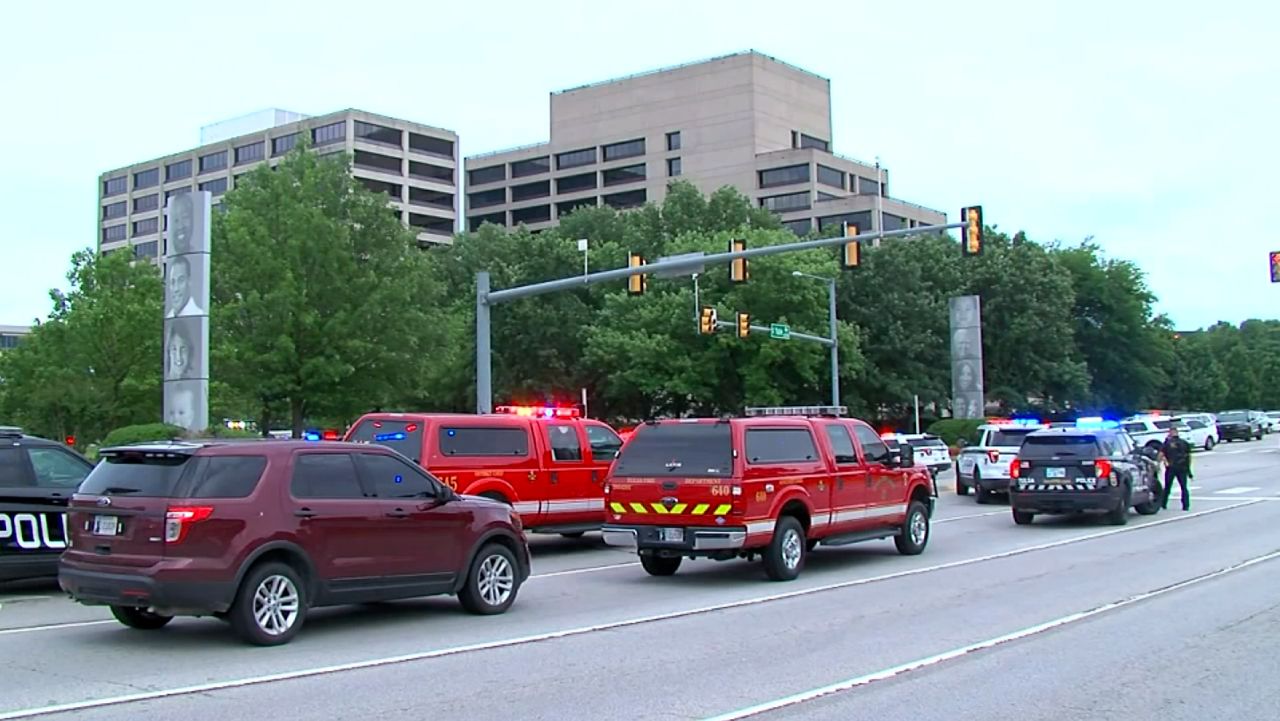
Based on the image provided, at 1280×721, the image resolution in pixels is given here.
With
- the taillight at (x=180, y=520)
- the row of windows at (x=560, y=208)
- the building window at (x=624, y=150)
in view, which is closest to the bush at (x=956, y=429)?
the taillight at (x=180, y=520)

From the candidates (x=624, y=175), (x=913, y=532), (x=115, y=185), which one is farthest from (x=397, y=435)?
(x=115, y=185)

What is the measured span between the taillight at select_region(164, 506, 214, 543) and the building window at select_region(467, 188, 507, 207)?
124195 mm

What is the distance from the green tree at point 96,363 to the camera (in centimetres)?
3772

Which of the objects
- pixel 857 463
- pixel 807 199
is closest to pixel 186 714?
pixel 857 463

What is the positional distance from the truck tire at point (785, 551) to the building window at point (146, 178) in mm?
135772

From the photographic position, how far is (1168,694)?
8328 millimetres

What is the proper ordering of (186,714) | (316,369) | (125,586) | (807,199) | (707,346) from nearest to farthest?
(186,714) < (125,586) < (316,369) < (707,346) < (807,199)

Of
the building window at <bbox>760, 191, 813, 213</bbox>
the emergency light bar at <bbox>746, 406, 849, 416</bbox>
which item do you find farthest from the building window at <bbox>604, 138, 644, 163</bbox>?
the emergency light bar at <bbox>746, 406, 849, 416</bbox>

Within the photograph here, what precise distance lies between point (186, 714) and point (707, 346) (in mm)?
50639

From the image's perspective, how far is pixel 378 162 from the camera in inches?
4710

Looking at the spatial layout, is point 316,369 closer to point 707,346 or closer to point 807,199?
point 707,346

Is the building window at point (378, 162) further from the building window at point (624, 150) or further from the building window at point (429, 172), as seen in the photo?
the building window at point (624, 150)

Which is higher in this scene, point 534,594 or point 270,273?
point 270,273

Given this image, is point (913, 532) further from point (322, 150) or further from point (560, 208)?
point (560, 208)
